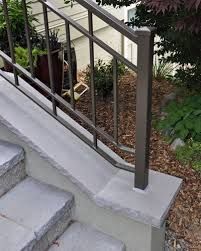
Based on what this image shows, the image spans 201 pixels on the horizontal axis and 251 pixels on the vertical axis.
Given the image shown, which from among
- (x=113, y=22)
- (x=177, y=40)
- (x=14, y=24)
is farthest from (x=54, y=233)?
(x=14, y=24)

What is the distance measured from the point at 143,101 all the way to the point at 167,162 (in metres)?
1.06

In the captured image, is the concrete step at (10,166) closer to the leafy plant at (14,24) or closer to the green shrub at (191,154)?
the green shrub at (191,154)

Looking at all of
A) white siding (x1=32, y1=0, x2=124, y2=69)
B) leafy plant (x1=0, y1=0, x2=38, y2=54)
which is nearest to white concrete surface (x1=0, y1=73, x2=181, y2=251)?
leafy plant (x1=0, y1=0, x2=38, y2=54)

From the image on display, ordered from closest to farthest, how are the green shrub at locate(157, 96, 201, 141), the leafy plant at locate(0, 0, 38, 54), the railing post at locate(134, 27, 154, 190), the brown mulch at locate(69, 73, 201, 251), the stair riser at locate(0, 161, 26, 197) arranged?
1. the railing post at locate(134, 27, 154, 190)
2. the stair riser at locate(0, 161, 26, 197)
3. the brown mulch at locate(69, 73, 201, 251)
4. the green shrub at locate(157, 96, 201, 141)
5. the leafy plant at locate(0, 0, 38, 54)

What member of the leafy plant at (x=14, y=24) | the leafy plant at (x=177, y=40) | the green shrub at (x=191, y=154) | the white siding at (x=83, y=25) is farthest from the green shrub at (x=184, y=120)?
the white siding at (x=83, y=25)

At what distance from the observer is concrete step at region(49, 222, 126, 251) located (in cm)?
178

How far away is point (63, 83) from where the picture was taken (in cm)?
343

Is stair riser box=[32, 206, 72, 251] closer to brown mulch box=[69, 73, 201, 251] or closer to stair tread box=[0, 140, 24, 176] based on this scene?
stair tread box=[0, 140, 24, 176]

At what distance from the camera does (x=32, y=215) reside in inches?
67.7

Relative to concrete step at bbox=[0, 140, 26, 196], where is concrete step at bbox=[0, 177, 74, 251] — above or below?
below

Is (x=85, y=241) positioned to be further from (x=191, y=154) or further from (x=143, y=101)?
(x=191, y=154)

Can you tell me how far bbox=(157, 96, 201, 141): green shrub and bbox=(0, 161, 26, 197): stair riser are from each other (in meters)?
1.25

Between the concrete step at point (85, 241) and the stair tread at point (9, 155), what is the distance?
1.45ft

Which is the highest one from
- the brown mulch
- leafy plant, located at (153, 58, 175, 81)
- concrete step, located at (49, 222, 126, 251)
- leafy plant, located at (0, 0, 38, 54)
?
leafy plant, located at (0, 0, 38, 54)
